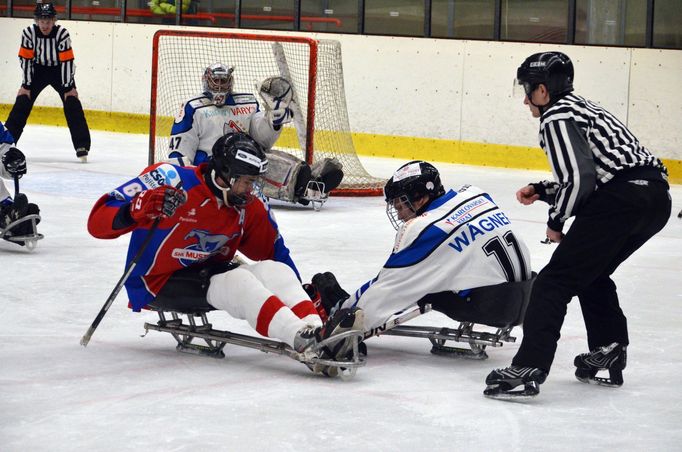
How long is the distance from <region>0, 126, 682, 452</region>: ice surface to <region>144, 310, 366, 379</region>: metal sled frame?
0.05 m

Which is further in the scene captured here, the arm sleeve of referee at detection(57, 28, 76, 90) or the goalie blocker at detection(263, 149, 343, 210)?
the arm sleeve of referee at detection(57, 28, 76, 90)

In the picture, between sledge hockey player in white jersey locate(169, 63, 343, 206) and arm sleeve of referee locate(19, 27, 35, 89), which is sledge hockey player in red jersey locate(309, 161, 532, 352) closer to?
sledge hockey player in white jersey locate(169, 63, 343, 206)

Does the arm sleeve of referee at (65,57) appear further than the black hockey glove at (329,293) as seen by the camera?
Yes

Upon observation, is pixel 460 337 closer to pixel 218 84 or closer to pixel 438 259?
pixel 438 259

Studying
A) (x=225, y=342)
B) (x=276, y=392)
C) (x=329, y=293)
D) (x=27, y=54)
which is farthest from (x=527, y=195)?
(x=27, y=54)

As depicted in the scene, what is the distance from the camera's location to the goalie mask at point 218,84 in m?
7.76

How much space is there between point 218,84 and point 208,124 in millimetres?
262

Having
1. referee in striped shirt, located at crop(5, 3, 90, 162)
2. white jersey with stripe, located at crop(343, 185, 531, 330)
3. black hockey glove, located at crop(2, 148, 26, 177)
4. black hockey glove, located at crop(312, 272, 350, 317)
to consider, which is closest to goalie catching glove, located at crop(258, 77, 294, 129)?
black hockey glove, located at crop(2, 148, 26, 177)

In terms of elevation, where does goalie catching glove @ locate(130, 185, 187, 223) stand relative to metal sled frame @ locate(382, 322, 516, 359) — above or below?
above

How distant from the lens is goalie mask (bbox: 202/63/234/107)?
7.76 metres

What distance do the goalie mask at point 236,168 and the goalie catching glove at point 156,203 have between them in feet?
0.57

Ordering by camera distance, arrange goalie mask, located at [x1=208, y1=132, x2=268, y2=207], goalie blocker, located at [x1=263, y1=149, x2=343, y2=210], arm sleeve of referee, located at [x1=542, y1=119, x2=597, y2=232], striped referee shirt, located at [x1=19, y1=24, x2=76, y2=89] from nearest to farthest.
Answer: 1. arm sleeve of referee, located at [x1=542, y1=119, x2=597, y2=232]
2. goalie mask, located at [x1=208, y1=132, x2=268, y2=207]
3. goalie blocker, located at [x1=263, y1=149, x2=343, y2=210]
4. striped referee shirt, located at [x1=19, y1=24, x2=76, y2=89]

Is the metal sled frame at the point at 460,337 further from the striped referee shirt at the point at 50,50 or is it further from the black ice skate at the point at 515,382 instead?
the striped referee shirt at the point at 50,50

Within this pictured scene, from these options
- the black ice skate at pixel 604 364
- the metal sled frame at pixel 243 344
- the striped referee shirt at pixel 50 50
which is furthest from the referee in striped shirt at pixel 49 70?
the black ice skate at pixel 604 364
